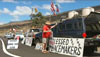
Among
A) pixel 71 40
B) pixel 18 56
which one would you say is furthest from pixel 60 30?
pixel 18 56

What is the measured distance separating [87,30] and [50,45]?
2465mm

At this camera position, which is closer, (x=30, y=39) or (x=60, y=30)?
(x=60, y=30)

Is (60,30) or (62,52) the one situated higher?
(60,30)

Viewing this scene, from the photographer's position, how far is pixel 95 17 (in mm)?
9805

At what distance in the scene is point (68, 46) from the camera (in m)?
9.25

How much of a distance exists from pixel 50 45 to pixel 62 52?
152 centimetres

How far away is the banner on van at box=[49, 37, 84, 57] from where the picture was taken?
8454 mm

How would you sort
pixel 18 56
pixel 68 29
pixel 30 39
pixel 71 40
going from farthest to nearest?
pixel 30 39 → pixel 68 29 → pixel 71 40 → pixel 18 56

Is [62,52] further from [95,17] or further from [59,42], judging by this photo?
[95,17]

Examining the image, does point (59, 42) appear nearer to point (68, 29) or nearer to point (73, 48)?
point (73, 48)

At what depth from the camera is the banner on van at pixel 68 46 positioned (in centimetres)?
845

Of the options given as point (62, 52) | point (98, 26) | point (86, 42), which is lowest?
point (62, 52)

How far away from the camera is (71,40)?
29.9ft

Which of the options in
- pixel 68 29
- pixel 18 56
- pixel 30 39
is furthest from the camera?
pixel 30 39
